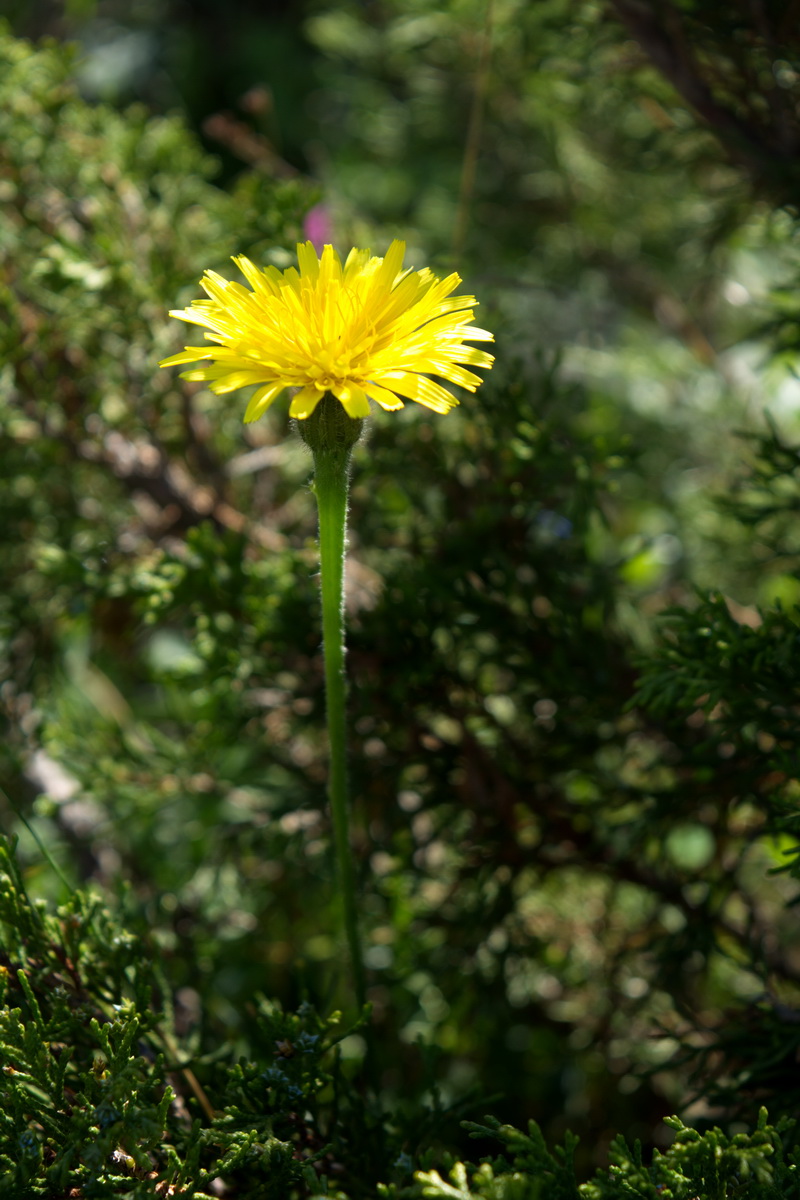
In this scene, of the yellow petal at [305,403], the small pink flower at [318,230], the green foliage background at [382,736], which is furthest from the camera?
the small pink flower at [318,230]

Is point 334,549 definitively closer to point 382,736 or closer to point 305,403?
point 305,403

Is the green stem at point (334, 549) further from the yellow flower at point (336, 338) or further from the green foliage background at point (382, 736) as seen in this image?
the green foliage background at point (382, 736)

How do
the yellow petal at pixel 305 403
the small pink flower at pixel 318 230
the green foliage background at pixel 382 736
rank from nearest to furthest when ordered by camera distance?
the yellow petal at pixel 305 403
the green foliage background at pixel 382 736
the small pink flower at pixel 318 230

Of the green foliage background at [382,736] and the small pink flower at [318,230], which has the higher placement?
the small pink flower at [318,230]

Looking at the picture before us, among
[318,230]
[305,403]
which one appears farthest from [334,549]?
[318,230]

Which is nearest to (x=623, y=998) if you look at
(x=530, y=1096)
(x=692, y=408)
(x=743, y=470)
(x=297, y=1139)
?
(x=530, y=1096)

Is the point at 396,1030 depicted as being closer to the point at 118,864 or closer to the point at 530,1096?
the point at 530,1096

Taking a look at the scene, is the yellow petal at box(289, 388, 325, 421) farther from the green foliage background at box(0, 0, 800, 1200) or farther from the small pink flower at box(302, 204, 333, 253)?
the small pink flower at box(302, 204, 333, 253)

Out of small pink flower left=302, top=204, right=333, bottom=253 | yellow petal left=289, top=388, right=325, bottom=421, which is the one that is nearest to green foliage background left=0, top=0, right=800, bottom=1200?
small pink flower left=302, top=204, right=333, bottom=253

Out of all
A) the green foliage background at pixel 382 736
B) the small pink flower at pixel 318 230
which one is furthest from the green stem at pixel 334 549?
the small pink flower at pixel 318 230
